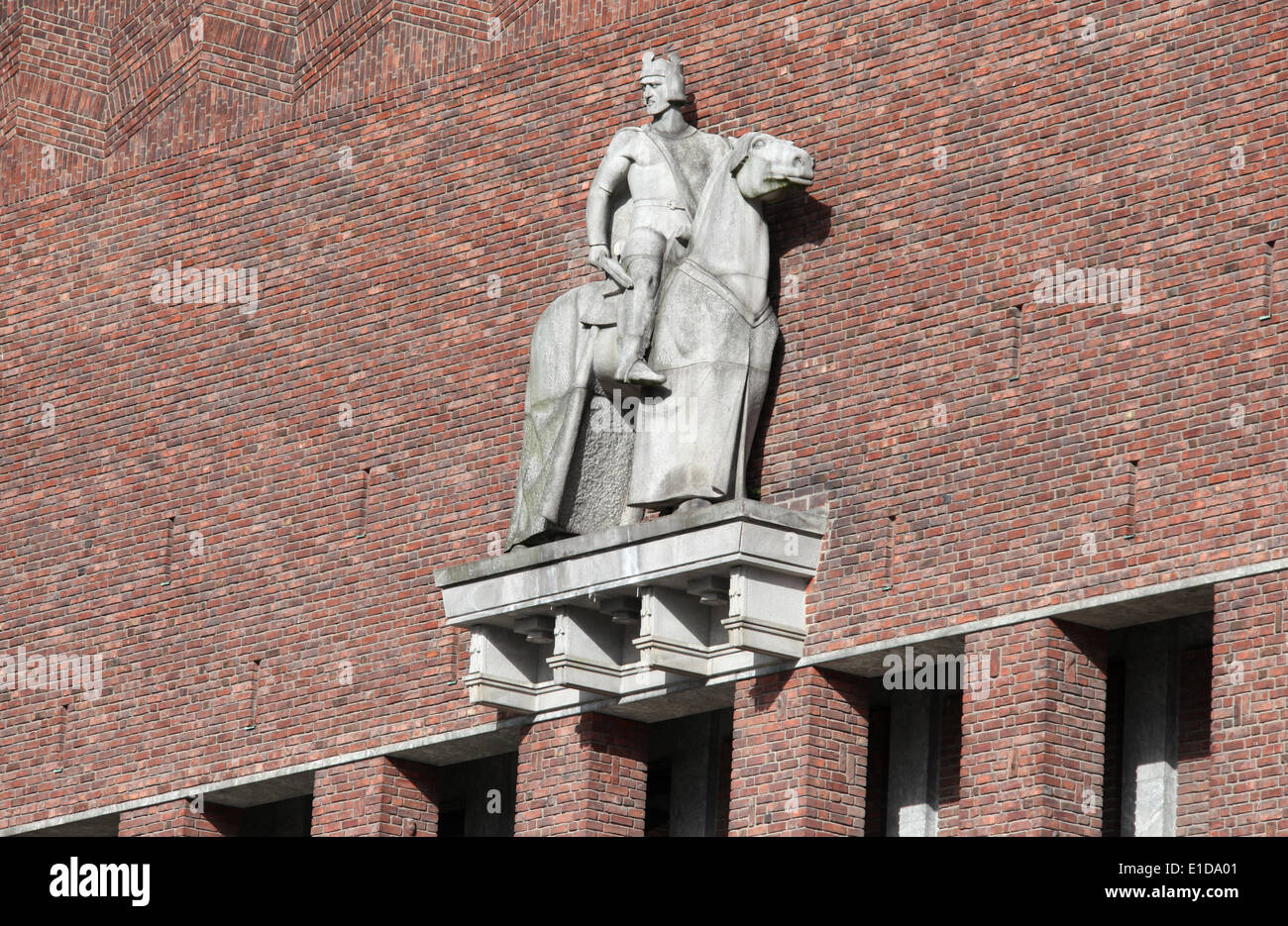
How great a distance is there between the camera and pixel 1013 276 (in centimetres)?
2300

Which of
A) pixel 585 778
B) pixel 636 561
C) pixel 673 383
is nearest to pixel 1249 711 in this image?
pixel 636 561

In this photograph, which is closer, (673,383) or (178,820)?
(673,383)

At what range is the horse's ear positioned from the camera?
24266 mm

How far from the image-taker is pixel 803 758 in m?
23.1

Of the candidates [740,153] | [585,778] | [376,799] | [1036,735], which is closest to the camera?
[1036,735]

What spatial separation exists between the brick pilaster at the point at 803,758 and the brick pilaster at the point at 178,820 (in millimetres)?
5485

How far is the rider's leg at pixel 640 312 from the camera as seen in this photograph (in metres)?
24.0

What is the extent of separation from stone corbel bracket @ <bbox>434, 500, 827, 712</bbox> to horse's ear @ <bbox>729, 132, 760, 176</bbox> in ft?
8.26

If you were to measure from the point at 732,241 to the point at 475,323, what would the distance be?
2960 mm
